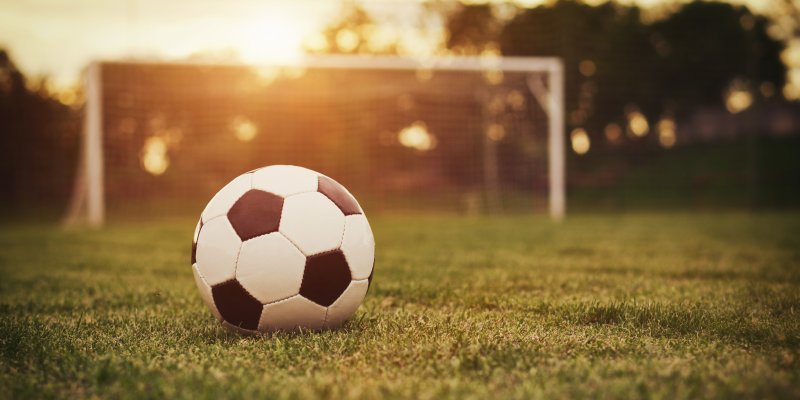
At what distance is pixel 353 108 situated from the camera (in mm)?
14797

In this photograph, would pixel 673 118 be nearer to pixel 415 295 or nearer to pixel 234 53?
pixel 234 53

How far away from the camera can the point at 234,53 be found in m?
14.6

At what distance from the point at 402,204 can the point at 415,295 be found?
11912 millimetres

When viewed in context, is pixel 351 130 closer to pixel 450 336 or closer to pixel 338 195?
pixel 338 195

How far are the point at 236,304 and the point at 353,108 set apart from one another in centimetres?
1232

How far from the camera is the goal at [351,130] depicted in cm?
1291

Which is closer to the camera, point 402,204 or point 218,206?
point 218,206

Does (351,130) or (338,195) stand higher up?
(351,130)

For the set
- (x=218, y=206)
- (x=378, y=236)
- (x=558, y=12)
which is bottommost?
(x=378, y=236)

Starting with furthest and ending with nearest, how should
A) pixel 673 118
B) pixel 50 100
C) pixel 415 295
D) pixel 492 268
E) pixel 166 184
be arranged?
pixel 673 118 < pixel 50 100 < pixel 166 184 < pixel 492 268 < pixel 415 295

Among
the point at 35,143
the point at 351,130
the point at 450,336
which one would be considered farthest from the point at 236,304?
the point at 35,143

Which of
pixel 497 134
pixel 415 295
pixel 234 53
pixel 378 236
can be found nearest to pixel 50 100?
pixel 234 53

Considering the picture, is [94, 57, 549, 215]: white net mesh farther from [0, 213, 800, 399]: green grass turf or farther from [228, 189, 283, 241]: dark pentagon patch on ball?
Result: [228, 189, 283, 241]: dark pentagon patch on ball

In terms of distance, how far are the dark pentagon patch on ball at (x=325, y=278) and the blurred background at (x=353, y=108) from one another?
9785mm
